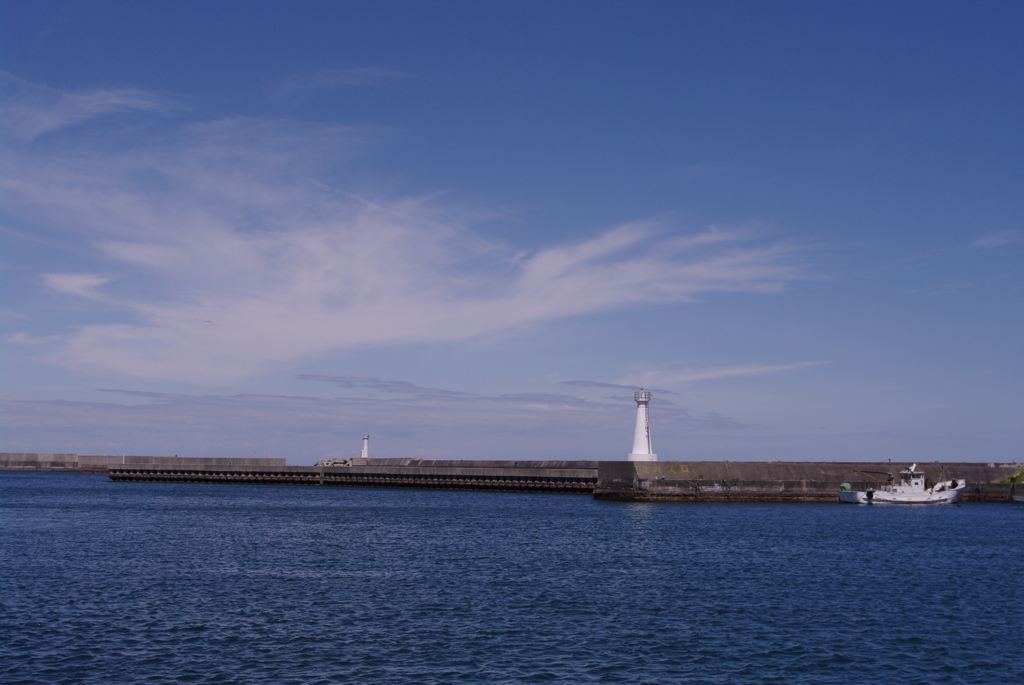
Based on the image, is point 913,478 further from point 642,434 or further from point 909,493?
point 642,434

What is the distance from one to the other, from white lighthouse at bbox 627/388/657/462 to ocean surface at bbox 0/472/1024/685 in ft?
65.2

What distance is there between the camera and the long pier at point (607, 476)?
7025 centimetres

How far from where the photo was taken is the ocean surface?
1883cm

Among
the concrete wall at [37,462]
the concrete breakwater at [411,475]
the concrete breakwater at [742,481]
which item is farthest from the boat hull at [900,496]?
the concrete wall at [37,462]

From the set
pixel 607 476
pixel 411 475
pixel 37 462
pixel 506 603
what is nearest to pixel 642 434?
pixel 607 476

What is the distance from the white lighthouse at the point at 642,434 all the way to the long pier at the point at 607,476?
60.6 inches

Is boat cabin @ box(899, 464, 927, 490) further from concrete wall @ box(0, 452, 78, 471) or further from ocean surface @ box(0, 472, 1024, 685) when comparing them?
concrete wall @ box(0, 452, 78, 471)

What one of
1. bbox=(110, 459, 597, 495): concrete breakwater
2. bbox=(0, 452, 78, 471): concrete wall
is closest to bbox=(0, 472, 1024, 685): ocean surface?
bbox=(110, 459, 597, 495): concrete breakwater

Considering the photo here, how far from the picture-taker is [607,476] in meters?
72.1

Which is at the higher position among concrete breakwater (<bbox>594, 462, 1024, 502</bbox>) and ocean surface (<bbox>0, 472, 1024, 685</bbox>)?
concrete breakwater (<bbox>594, 462, 1024, 502</bbox>)

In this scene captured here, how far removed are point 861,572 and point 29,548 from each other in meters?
38.6

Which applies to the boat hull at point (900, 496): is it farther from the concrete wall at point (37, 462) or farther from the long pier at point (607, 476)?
the concrete wall at point (37, 462)

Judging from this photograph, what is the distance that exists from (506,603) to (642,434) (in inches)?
1898

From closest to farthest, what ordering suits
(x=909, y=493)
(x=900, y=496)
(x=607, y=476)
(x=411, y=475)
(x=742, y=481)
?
(x=742, y=481) → (x=607, y=476) → (x=900, y=496) → (x=909, y=493) → (x=411, y=475)
